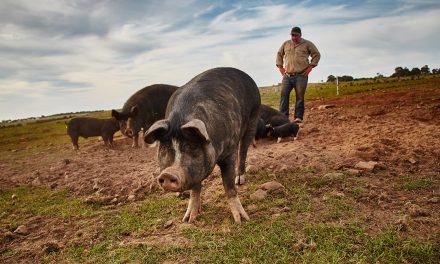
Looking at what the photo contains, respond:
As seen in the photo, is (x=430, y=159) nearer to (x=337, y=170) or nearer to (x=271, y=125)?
(x=337, y=170)

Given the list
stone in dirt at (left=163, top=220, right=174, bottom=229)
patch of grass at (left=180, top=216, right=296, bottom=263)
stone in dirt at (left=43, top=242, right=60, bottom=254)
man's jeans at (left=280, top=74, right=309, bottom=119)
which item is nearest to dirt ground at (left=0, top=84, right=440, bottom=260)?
man's jeans at (left=280, top=74, right=309, bottom=119)

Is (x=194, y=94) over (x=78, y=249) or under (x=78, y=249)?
over

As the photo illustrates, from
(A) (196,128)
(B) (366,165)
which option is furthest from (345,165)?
(A) (196,128)

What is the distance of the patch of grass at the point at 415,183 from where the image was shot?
463 cm

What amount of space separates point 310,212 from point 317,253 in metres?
0.96

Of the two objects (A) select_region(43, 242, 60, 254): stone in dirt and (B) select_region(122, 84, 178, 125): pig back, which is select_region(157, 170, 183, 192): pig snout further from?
(B) select_region(122, 84, 178, 125): pig back

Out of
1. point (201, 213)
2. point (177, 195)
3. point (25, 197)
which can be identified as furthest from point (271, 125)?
point (25, 197)

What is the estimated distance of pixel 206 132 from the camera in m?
3.37

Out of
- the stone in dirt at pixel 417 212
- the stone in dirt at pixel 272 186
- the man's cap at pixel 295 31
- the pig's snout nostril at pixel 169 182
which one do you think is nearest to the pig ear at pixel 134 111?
the man's cap at pixel 295 31

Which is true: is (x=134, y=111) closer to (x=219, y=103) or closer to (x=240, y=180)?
(x=240, y=180)

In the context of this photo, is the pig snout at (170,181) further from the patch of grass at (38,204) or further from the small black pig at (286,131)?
the small black pig at (286,131)

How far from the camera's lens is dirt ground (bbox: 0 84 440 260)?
4.27 metres

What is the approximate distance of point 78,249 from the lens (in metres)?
3.98

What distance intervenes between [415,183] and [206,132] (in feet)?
10.6
